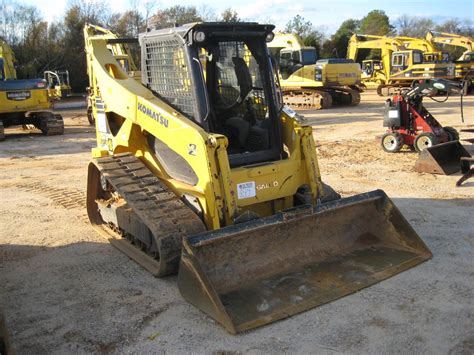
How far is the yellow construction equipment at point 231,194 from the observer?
14.0 ft

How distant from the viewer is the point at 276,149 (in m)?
5.25

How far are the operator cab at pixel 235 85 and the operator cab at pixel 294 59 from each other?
1616 cm

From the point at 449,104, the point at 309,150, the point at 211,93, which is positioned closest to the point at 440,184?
the point at 309,150

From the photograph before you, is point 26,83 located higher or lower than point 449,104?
higher

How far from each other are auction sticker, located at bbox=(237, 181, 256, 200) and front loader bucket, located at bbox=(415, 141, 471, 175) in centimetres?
481

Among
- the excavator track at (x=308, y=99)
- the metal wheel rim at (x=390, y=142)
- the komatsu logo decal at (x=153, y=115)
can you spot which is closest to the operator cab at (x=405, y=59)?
the excavator track at (x=308, y=99)

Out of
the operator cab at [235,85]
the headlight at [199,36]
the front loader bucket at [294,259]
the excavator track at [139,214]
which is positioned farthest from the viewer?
the operator cab at [235,85]

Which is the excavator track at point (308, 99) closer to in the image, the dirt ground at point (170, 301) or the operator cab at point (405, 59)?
the operator cab at point (405, 59)

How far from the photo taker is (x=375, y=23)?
2249 inches

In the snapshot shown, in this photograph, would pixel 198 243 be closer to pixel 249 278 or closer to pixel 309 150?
pixel 249 278

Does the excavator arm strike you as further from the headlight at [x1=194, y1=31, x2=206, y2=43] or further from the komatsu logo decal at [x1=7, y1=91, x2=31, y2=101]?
the headlight at [x1=194, y1=31, x2=206, y2=43]

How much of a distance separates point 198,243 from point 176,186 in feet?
3.57

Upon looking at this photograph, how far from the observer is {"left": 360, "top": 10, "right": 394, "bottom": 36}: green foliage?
182ft

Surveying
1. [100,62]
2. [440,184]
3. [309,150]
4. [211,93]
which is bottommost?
[440,184]
